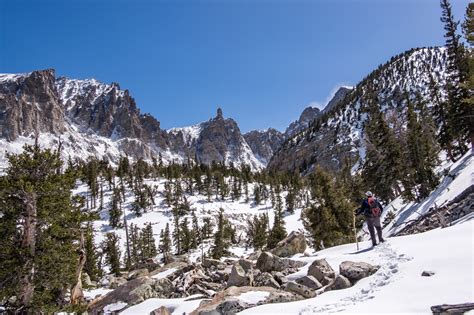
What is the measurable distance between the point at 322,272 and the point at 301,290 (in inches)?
66.9

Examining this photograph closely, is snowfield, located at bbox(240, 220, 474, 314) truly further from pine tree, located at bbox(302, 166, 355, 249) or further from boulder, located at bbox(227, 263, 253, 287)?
pine tree, located at bbox(302, 166, 355, 249)

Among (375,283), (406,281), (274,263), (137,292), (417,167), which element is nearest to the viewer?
(406,281)

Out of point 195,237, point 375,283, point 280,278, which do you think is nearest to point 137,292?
point 280,278

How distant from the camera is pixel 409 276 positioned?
9.66 meters

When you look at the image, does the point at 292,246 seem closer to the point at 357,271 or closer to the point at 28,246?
the point at 357,271

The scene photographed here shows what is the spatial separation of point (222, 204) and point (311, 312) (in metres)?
104

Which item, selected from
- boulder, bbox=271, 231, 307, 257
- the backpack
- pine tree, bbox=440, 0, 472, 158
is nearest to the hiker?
the backpack

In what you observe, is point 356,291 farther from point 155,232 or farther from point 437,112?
point 155,232

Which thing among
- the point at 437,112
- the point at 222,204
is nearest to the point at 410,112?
the point at 437,112

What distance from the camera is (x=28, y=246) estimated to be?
1552 centimetres

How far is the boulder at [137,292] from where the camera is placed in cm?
1959

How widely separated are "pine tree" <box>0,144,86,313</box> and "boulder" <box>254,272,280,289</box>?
30.2 ft

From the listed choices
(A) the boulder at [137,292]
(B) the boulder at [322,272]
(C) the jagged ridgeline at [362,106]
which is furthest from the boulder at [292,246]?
(C) the jagged ridgeline at [362,106]

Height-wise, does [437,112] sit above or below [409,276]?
above
